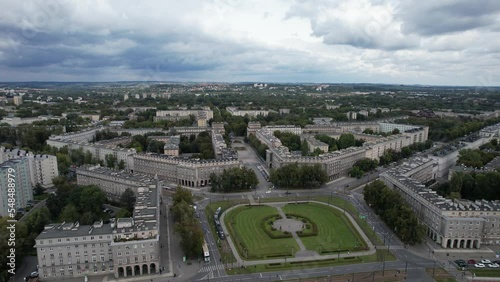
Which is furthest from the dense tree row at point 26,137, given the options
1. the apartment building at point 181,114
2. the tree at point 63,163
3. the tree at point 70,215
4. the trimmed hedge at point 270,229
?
the trimmed hedge at point 270,229

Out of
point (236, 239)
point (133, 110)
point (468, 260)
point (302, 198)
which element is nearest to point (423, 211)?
point (468, 260)

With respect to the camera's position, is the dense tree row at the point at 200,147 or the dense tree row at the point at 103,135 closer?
the dense tree row at the point at 200,147

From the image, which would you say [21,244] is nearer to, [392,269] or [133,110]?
[392,269]

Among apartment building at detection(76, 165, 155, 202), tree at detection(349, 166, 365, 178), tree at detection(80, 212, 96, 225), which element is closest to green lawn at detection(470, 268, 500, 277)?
tree at detection(349, 166, 365, 178)

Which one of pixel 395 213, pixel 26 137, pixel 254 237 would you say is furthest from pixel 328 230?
pixel 26 137

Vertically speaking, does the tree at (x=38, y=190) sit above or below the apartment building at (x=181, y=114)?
below

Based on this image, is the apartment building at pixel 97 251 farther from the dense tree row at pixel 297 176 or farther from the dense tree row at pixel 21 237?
the dense tree row at pixel 297 176
